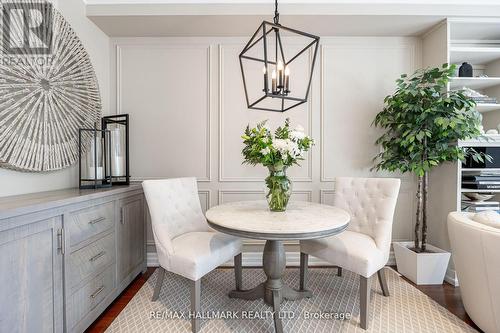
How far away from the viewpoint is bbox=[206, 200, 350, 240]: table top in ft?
4.39

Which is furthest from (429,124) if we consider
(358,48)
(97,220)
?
(97,220)

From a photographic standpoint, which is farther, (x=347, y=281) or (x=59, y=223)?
(x=347, y=281)

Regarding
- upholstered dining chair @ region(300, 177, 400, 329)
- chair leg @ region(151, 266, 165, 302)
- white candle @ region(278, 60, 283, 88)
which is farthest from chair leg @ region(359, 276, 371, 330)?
chair leg @ region(151, 266, 165, 302)

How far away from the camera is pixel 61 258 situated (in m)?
1.44

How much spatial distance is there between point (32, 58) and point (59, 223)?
1.25m

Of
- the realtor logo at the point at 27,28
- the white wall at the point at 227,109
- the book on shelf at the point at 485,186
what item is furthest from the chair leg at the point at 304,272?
the realtor logo at the point at 27,28

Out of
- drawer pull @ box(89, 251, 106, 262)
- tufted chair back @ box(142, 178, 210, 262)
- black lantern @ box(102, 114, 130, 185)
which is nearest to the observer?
drawer pull @ box(89, 251, 106, 262)

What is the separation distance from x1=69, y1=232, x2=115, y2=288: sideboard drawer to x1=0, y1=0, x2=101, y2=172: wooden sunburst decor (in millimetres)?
716

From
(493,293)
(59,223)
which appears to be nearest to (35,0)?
(59,223)

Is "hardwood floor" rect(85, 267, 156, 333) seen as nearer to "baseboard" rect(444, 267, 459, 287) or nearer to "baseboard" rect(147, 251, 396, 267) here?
"baseboard" rect(147, 251, 396, 267)

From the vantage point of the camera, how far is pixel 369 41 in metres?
2.78

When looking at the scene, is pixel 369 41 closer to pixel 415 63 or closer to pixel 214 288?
pixel 415 63

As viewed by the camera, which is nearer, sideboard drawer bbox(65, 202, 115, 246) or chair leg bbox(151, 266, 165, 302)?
sideboard drawer bbox(65, 202, 115, 246)

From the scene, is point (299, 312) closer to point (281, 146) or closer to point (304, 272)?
point (304, 272)
